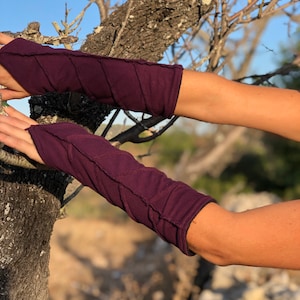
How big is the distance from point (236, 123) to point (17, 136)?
0.58m

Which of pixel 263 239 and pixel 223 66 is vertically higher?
pixel 223 66

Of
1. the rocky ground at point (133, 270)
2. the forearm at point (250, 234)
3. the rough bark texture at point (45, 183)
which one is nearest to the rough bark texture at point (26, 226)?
the rough bark texture at point (45, 183)

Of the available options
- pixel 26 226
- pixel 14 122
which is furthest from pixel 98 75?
Answer: pixel 26 226

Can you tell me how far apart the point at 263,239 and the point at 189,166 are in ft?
25.3

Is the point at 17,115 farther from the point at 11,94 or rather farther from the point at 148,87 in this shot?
the point at 148,87

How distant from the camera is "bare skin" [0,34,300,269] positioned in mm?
1419

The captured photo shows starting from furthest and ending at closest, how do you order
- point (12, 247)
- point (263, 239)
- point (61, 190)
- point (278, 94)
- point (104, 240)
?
point (104, 240)
point (61, 190)
point (12, 247)
point (278, 94)
point (263, 239)

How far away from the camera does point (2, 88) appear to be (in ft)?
5.54

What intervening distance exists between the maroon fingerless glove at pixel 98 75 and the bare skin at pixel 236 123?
0.13 feet

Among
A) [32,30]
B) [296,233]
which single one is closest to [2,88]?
[32,30]

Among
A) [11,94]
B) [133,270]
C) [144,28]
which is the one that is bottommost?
[11,94]

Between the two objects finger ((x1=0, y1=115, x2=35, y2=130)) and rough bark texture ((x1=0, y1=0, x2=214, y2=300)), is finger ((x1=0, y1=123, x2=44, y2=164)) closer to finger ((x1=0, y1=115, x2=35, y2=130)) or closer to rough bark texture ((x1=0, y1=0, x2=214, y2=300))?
finger ((x1=0, y1=115, x2=35, y2=130))

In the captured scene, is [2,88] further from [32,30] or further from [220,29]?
[220,29]

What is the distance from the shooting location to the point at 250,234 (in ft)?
4.66
